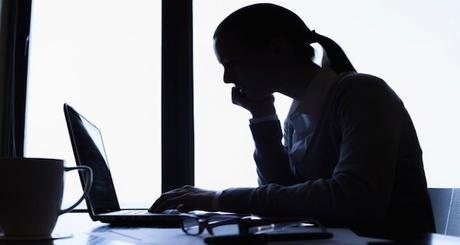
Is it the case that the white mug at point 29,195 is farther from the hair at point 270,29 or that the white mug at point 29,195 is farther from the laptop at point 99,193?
the hair at point 270,29

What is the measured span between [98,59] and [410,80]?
1.31 metres

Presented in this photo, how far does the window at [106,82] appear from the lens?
2.02m

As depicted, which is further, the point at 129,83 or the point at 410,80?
the point at 129,83

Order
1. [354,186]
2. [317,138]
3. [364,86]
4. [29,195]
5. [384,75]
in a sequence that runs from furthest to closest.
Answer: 1. [384,75]
2. [317,138]
3. [364,86]
4. [354,186]
5. [29,195]

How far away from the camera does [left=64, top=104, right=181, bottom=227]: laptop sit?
2.94ft

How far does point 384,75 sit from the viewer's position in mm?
1898

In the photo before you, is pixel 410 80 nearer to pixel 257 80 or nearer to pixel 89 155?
pixel 257 80

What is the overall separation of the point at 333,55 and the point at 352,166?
0.46 m

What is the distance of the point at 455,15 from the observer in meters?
1.95

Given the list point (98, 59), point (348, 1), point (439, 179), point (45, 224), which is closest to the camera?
point (45, 224)

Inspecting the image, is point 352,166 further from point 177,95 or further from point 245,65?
point 177,95

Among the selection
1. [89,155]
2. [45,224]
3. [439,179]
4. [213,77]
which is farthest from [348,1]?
[45,224]

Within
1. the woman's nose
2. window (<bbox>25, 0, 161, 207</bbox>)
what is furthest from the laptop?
window (<bbox>25, 0, 161, 207</bbox>)

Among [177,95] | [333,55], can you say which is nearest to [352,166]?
[333,55]
